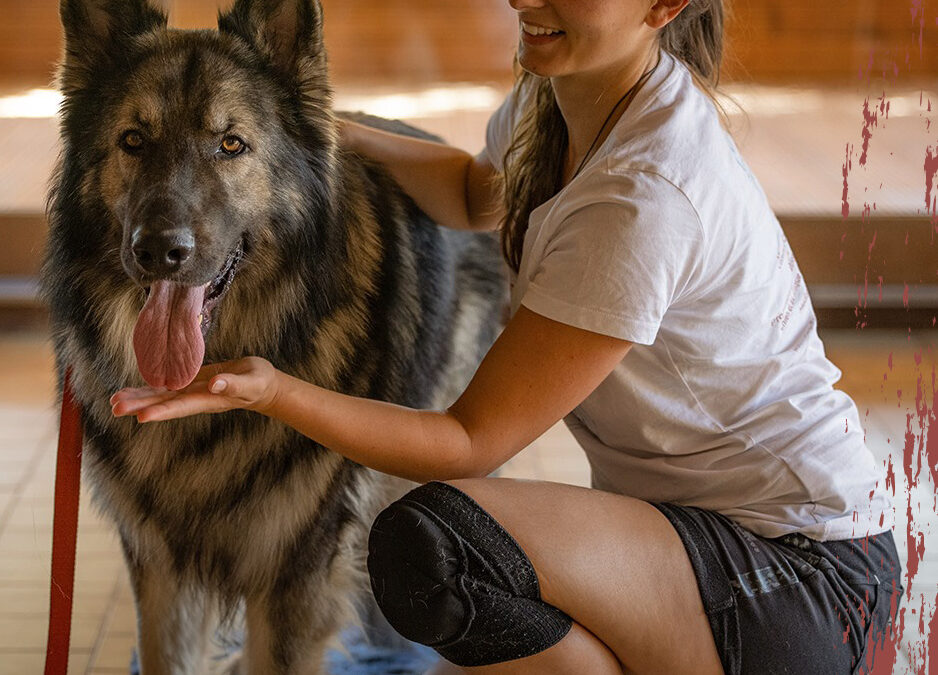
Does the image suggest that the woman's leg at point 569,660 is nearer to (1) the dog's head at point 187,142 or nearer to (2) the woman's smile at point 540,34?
(1) the dog's head at point 187,142

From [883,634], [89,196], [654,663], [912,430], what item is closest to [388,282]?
[89,196]

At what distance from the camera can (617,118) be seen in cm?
132

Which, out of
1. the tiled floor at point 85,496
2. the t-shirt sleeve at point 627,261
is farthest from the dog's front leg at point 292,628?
the t-shirt sleeve at point 627,261

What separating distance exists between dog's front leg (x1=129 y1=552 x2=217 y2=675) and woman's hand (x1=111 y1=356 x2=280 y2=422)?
0.54m

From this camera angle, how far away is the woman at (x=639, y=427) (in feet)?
3.91

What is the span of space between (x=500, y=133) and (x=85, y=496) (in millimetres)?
1239

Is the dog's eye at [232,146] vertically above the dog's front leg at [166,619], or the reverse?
the dog's eye at [232,146]

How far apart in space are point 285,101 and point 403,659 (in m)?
1.04

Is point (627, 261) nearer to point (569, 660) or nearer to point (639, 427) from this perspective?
point (639, 427)

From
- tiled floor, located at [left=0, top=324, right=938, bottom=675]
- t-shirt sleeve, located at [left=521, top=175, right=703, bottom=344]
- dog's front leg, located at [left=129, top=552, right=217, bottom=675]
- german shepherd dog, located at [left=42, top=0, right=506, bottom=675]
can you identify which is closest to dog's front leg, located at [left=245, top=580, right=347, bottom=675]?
german shepherd dog, located at [left=42, top=0, right=506, bottom=675]

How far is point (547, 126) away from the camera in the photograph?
4.89 feet

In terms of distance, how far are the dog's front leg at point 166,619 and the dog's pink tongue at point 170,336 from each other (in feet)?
1.66
